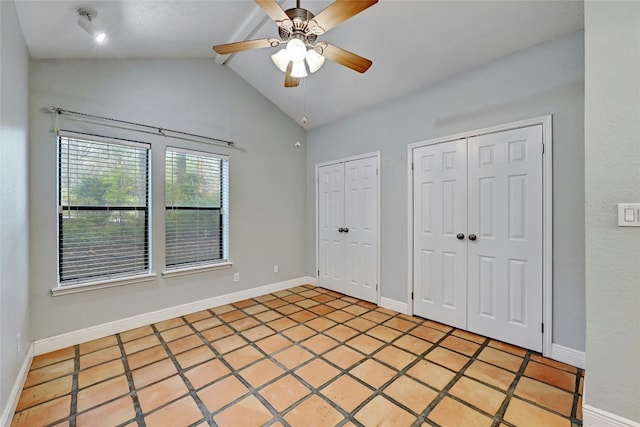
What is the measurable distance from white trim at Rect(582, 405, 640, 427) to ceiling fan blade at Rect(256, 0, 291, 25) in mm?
2931

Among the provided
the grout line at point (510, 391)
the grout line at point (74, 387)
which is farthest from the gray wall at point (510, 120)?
the grout line at point (74, 387)

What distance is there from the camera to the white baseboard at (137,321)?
2.56 meters

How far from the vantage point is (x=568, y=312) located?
232 centimetres

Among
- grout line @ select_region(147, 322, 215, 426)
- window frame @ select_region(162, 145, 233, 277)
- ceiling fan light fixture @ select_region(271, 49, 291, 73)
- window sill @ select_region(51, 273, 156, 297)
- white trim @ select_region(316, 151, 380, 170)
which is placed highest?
ceiling fan light fixture @ select_region(271, 49, 291, 73)

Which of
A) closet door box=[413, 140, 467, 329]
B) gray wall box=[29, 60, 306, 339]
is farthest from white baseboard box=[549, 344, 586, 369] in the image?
gray wall box=[29, 60, 306, 339]

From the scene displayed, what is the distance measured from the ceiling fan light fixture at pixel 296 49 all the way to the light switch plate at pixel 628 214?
6.74 ft

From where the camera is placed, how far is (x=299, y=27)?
5.80ft

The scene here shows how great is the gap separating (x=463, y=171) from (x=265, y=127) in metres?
2.84

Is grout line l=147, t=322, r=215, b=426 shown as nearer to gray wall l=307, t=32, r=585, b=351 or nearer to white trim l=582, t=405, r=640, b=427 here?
white trim l=582, t=405, r=640, b=427

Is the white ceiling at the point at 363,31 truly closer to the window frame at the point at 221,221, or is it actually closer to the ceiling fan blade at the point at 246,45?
the ceiling fan blade at the point at 246,45

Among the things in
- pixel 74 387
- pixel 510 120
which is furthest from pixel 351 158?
pixel 74 387

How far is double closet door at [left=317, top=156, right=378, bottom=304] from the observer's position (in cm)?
381

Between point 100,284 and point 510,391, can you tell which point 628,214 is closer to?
point 510,391

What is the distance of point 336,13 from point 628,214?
198cm
